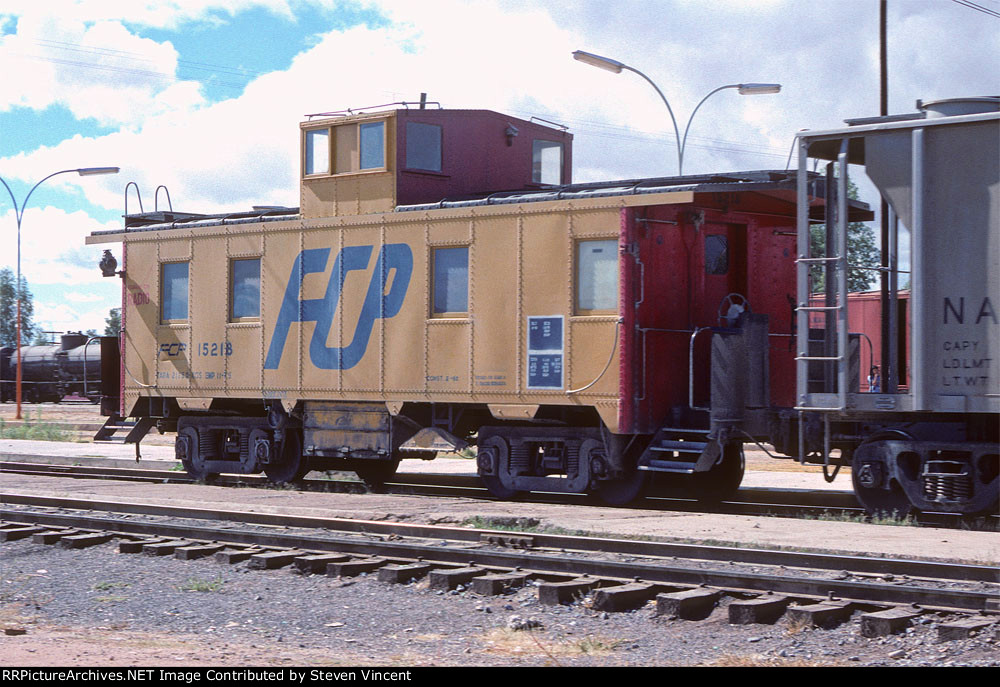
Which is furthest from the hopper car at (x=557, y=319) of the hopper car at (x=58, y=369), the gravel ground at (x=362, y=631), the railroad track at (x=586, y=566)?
the hopper car at (x=58, y=369)

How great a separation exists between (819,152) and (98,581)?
792cm

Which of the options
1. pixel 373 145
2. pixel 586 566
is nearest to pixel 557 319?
pixel 373 145

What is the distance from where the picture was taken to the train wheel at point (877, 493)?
38.2 ft

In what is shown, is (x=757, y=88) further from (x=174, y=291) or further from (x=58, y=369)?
(x=58, y=369)

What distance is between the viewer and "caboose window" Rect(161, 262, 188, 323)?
56.4ft

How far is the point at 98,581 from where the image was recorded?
910cm

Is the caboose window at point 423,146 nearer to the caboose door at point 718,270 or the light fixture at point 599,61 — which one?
→ the caboose door at point 718,270

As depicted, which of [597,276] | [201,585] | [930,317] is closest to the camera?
[201,585]

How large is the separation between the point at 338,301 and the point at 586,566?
760 centimetres

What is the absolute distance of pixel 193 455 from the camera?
56.9ft

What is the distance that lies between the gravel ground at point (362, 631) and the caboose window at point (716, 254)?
273 inches

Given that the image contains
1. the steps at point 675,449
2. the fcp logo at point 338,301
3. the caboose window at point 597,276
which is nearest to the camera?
the steps at point 675,449

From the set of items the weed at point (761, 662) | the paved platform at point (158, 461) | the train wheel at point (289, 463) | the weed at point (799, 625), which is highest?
the train wheel at point (289, 463)

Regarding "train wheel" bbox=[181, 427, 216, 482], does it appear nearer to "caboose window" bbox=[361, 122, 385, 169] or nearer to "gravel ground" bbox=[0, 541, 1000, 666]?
"caboose window" bbox=[361, 122, 385, 169]
